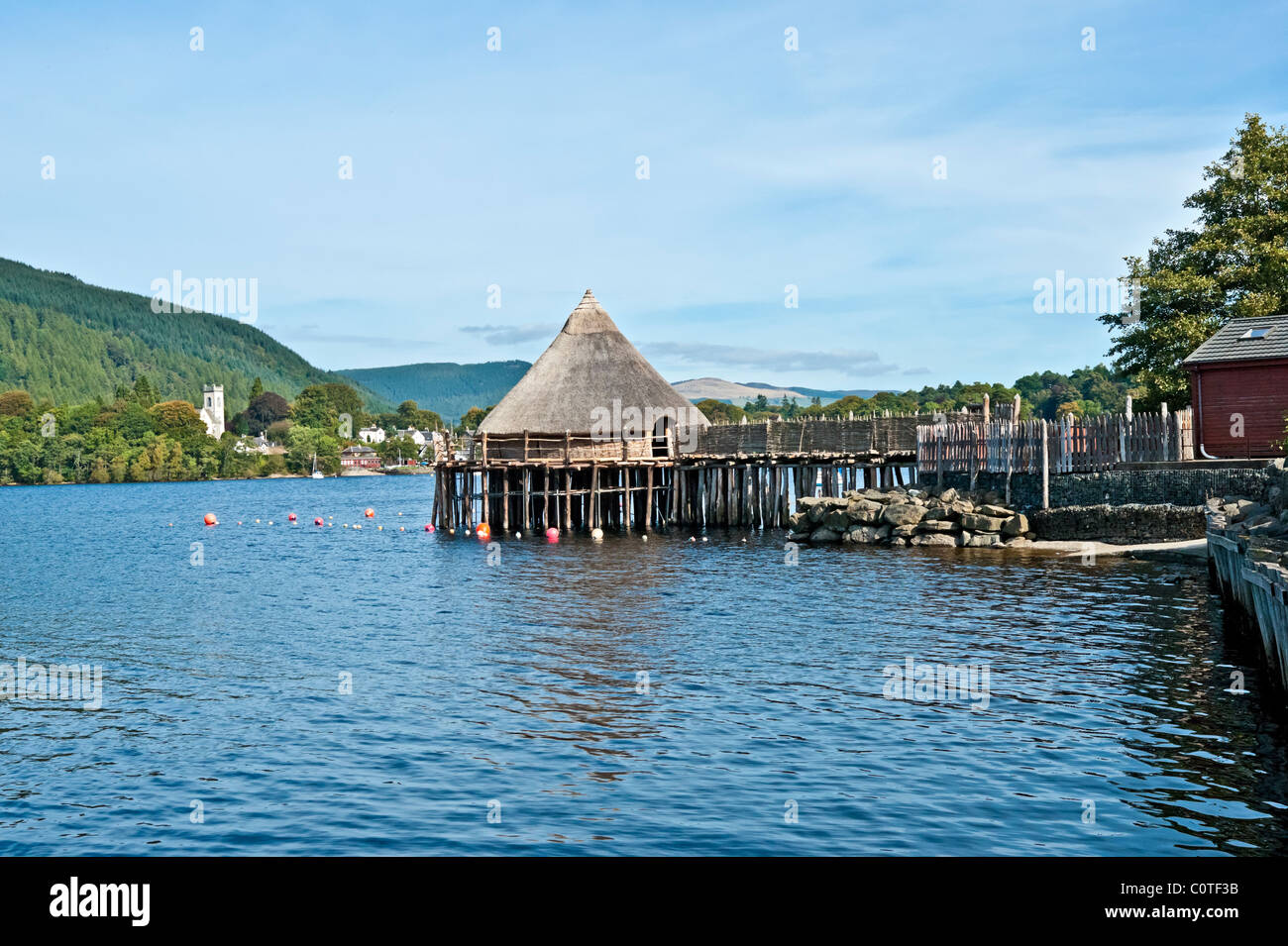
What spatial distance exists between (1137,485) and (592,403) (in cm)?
2491

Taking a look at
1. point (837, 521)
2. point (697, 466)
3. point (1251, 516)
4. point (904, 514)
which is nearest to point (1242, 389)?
point (904, 514)

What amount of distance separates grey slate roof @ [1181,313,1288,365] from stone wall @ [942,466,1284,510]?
144 inches

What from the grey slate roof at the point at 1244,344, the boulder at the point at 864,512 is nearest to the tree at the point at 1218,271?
the grey slate roof at the point at 1244,344

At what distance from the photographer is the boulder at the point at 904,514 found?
131 feet

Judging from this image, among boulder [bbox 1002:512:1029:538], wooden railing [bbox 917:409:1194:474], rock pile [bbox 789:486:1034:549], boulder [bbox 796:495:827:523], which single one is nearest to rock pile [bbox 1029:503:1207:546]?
boulder [bbox 1002:512:1029:538]

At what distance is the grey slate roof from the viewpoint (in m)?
34.6

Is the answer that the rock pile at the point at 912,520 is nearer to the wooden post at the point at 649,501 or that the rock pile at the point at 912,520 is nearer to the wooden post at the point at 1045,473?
the wooden post at the point at 1045,473

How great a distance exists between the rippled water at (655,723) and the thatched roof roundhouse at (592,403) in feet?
68.1

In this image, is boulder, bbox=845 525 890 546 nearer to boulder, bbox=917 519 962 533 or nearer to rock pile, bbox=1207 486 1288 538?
boulder, bbox=917 519 962 533

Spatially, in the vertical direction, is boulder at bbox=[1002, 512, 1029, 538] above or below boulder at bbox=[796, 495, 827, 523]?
below

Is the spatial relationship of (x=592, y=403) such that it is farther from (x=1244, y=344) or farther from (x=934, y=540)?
(x=1244, y=344)

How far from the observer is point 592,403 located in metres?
52.8

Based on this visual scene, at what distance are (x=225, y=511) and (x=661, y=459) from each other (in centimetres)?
5066

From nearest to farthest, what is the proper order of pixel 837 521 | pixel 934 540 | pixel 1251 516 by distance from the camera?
1. pixel 1251 516
2. pixel 934 540
3. pixel 837 521
